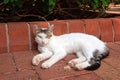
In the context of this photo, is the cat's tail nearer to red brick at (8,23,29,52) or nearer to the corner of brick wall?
the corner of brick wall

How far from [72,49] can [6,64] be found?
0.77 m

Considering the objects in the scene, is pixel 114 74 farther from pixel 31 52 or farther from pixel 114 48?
pixel 31 52

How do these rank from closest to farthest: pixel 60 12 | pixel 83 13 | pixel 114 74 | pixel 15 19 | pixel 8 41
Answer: pixel 114 74, pixel 8 41, pixel 15 19, pixel 60 12, pixel 83 13

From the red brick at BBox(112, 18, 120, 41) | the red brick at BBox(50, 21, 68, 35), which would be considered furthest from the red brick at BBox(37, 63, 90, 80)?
the red brick at BBox(112, 18, 120, 41)

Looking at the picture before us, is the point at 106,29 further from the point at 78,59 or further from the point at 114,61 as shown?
the point at 78,59

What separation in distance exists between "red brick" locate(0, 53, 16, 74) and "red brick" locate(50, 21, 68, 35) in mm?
739

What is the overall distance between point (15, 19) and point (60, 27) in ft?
2.40

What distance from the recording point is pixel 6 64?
2162mm

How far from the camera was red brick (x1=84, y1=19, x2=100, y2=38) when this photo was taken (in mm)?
2929

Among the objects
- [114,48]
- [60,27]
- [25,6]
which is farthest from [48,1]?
[114,48]

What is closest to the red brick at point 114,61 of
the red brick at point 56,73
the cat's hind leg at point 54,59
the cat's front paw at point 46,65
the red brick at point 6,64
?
the red brick at point 56,73

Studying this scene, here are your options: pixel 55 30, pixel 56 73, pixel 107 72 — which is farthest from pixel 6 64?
pixel 107 72

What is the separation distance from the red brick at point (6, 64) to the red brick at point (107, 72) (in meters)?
0.84

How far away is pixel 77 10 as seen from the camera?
3.62 meters
